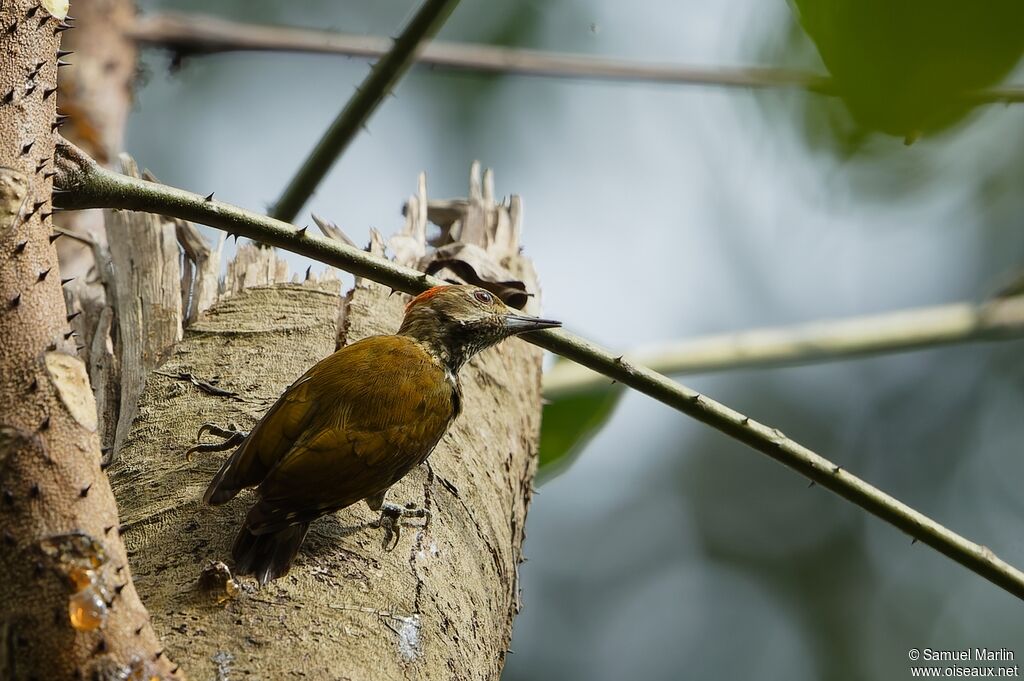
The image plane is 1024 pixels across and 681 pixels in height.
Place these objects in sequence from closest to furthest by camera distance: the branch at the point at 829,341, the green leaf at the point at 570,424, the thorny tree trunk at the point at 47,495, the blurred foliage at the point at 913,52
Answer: the blurred foliage at the point at 913,52 < the thorny tree trunk at the point at 47,495 < the branch at the point at 829,341 < the green leaf at the point at 570,424

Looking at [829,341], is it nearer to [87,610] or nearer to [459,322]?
[459,322]

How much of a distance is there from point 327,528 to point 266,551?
34 centimetres

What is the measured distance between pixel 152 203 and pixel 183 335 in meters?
1.12

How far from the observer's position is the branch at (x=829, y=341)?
469 centimetres

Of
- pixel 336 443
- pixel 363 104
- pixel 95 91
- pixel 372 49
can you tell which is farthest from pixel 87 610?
pixel 95 91

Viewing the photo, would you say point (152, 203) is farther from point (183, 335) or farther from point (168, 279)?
point (168, 279)

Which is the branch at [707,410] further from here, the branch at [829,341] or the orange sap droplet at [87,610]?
the branch at [829,341]

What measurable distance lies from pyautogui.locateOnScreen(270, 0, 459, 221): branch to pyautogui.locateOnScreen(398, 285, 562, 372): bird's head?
79 centimetres

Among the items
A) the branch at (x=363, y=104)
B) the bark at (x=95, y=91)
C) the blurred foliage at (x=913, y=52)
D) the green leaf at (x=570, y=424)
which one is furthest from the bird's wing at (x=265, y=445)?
the bark at (x=95, y=91)

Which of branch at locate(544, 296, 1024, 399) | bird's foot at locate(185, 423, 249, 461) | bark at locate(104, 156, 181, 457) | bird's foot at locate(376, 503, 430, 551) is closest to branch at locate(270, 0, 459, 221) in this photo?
bark at locate(104, 156, 181, 457)

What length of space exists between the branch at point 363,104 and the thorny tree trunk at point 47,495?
1.88 m

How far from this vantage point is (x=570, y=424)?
496cm

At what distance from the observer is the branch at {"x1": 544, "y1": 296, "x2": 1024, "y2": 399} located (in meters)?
4.69

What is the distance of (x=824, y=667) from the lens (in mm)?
10555
